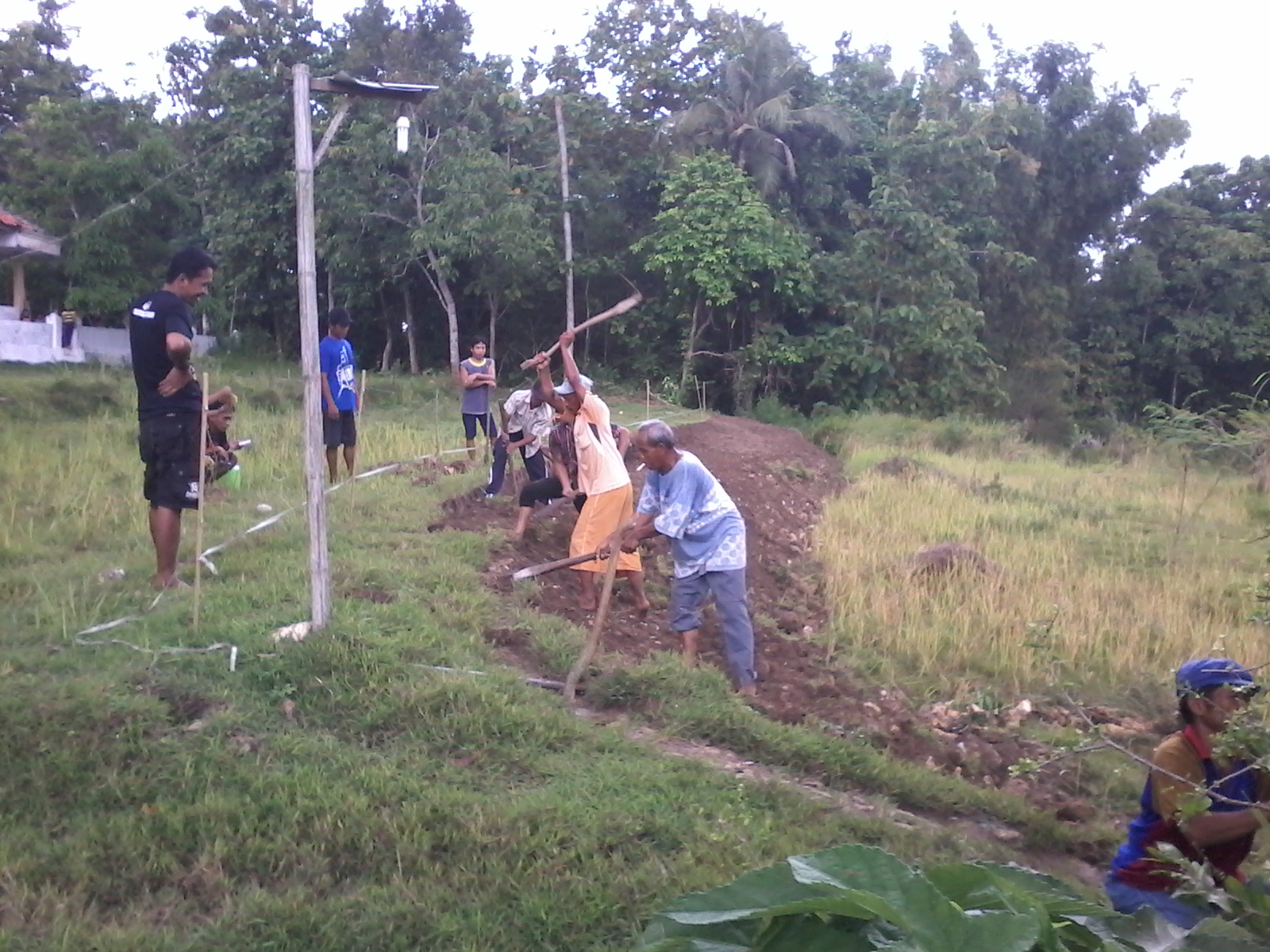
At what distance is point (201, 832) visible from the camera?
4.03 meters

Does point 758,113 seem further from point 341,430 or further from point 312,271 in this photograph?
point 312,271

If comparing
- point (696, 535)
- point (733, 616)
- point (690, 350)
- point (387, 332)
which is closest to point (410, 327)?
point (387, 332)

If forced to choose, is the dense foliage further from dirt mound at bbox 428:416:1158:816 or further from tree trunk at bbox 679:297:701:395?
dirt mound at bbox 428:416:1158:816

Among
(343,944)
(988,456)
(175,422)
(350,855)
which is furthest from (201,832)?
(988,456)

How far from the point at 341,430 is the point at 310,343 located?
4.24m

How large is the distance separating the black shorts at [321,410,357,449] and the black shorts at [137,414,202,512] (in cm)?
303

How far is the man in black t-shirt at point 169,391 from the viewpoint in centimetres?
597

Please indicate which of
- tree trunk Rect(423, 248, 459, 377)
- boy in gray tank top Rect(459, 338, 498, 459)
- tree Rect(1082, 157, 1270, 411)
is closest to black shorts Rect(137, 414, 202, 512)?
boy in gray tank top Rect(459, 338, 498, 459)

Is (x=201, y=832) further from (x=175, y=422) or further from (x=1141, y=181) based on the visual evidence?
(x=1141, y=181)

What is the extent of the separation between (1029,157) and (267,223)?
15984 millimetres

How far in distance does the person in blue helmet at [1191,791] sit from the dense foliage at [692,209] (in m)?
18.4

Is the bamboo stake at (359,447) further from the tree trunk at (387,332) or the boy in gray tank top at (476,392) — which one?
the tree trunk at (387,332)

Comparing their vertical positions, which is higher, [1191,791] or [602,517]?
[602,517]

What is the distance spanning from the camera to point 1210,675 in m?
Answer: 3.63
